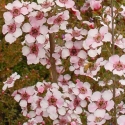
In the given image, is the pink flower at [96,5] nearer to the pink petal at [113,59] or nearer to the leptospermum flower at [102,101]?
the pink petal at [113,59]

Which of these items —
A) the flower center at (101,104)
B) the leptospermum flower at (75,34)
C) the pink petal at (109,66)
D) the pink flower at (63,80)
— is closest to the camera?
the pink petal at (109,66)

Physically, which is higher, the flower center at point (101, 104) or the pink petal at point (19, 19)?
the pink petal at point (19, 19)

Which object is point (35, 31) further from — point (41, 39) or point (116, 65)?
point (116, 65)

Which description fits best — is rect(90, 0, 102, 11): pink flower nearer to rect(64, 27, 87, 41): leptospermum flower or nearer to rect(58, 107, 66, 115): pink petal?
rect(64, 27, 87, 41): leptospermum flower

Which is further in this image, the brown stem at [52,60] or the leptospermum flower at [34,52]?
the brown stem at [52,60]

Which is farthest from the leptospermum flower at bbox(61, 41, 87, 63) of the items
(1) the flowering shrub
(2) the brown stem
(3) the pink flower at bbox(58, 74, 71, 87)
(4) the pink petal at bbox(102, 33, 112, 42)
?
(3) the pink flower at bbox(58, 74, 71, 87)

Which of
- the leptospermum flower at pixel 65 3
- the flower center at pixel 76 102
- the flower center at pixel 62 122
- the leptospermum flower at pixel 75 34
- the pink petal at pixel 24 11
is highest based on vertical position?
the leptospermum flower at pixel 65 3

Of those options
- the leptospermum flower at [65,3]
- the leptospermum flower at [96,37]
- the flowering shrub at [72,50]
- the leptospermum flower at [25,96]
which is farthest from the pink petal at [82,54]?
the leptospermum flower at [25,96]
